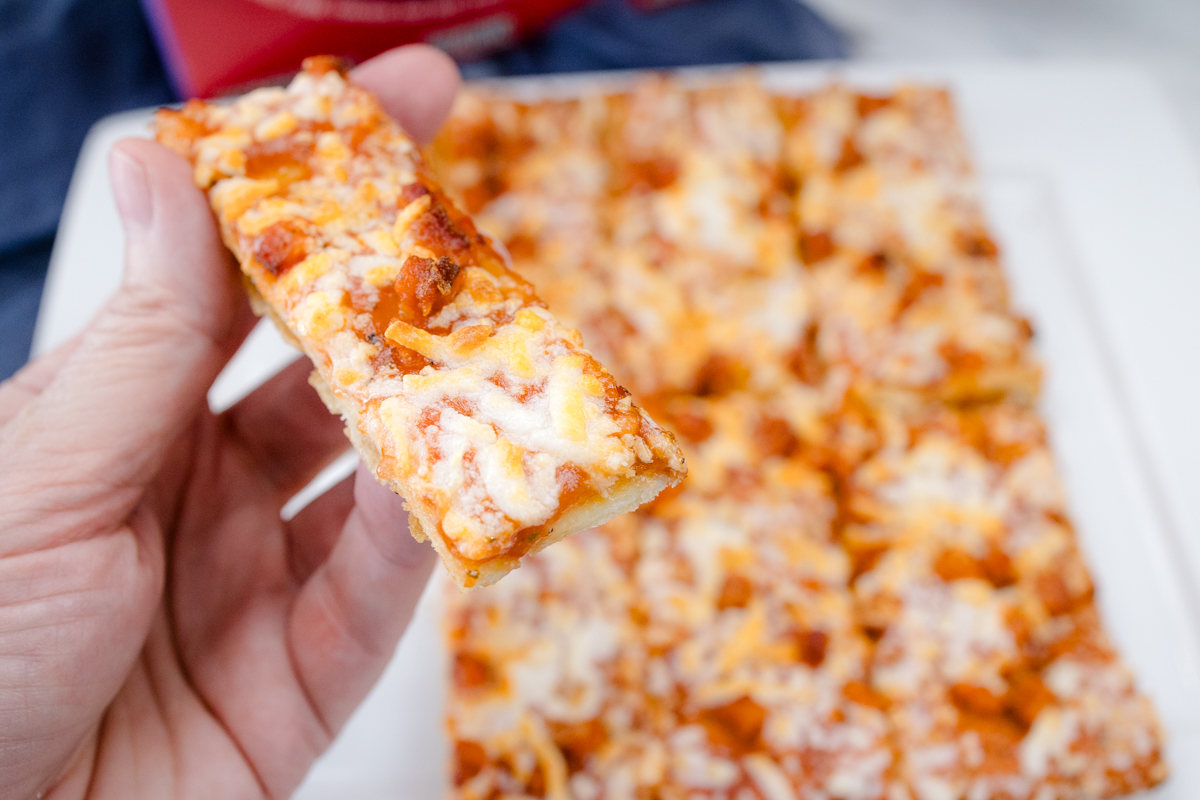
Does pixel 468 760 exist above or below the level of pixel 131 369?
below

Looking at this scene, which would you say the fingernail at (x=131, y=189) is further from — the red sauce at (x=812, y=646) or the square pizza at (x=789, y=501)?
the red sauce at (x=812, y=646)

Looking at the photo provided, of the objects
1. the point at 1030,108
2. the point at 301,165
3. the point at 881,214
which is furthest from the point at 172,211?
the point at 1030,108

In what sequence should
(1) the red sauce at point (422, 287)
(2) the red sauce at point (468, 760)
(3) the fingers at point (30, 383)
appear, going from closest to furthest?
(1) the red sauce at point (422, 287)
(3) the fingers at point (30, 383)
(2) the red sauce at point (468, 760)

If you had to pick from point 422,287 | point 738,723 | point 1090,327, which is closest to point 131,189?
point 422,287

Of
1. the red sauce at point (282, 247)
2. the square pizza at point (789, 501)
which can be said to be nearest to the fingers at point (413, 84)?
the square pizza at point (789, 501)

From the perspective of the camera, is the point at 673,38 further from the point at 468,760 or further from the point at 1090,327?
the point at 468,760
